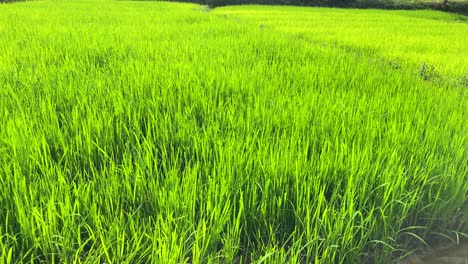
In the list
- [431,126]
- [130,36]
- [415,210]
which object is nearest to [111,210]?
[415,210]

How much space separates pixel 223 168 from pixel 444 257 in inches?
32.8

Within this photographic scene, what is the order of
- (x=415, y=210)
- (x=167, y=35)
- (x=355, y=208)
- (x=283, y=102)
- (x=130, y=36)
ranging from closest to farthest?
(x=355, y=208), (x=415, y=210), (x=283, y=102), (x=130, y=36), (x=167, y=35)

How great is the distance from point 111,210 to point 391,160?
3.30 feet

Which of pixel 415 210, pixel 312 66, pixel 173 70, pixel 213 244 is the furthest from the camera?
pixel 312 66

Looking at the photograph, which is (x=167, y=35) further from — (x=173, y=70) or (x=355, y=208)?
(x=355, y=208)

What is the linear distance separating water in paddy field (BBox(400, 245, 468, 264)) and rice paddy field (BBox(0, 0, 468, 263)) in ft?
0.15

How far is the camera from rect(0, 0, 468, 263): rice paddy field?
999 mm

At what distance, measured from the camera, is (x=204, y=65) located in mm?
2822

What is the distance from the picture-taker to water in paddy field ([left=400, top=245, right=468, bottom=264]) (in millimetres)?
1204

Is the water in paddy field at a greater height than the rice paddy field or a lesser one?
lesser

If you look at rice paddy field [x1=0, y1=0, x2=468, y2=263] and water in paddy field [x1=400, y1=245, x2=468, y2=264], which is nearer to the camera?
rice paddy field [x1=0, y1=0, x2=468, y2=263]

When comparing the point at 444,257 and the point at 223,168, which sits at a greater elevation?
the point at 223,168

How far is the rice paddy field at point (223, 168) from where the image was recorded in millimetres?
999

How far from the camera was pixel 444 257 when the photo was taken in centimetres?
123
